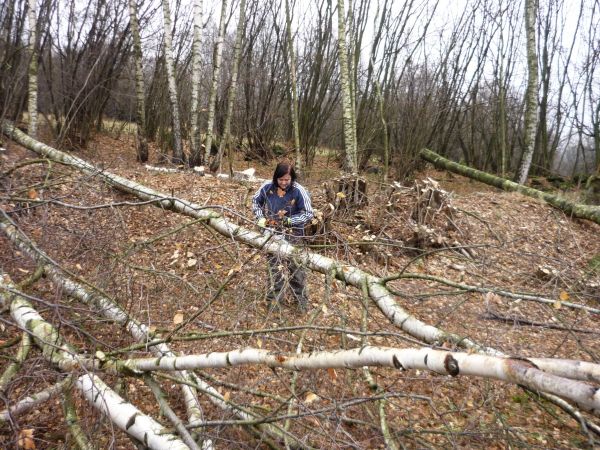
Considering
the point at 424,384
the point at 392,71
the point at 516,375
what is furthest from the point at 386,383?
the point at 392,71

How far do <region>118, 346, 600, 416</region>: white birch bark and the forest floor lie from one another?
0.16 m

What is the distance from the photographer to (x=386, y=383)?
343 centimetres

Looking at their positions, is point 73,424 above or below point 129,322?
below

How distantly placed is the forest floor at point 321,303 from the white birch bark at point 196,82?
1018 millimetres

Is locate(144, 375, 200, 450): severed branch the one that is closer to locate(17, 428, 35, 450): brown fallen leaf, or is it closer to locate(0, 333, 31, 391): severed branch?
locate(17, 428, 35, 450): brown fallen leaf

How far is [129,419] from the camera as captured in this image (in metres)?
2.04

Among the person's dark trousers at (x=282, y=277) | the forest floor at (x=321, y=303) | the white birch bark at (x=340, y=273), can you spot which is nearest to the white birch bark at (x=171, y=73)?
the forest floor at (x=321, y=303)

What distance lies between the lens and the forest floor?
8.21ft

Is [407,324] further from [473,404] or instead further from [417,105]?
[417,105]

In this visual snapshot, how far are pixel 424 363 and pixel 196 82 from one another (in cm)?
733

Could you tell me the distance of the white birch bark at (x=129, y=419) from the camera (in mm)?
1936

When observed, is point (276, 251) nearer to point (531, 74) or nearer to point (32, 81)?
point (32, 81)

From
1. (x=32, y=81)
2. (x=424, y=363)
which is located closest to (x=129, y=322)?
(x=424, y=363)

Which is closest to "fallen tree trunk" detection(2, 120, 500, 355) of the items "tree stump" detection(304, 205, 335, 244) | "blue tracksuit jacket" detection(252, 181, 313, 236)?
"blue tracksuit jacket" detection(252, 181, 313, 236)
